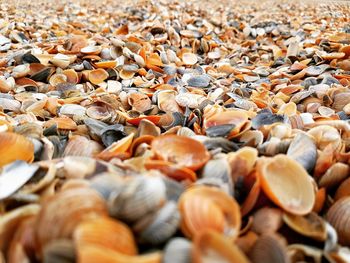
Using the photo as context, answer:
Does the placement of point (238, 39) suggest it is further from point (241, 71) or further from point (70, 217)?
point (70, 217)

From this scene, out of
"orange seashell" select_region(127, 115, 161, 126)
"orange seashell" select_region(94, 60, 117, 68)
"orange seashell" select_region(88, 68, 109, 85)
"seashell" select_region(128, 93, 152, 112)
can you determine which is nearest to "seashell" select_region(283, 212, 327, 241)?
"orange seashell" select_region(127, 115, 161, 126)

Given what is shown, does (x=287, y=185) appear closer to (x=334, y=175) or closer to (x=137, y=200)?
(x=334, y=175)

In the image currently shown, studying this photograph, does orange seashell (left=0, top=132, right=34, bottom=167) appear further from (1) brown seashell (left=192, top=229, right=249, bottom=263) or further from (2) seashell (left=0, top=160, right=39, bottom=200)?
(1) brown seashell (left=192, top=229, right=249, bottom=263)

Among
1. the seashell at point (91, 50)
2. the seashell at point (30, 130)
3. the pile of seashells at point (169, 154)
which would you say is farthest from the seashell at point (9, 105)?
the seashell at point (91, 50)

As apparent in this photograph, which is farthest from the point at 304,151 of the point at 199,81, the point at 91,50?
the point at 91,50

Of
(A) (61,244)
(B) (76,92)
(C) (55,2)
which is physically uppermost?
(A) (61,244)

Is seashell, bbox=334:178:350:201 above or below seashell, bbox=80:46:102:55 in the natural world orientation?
above

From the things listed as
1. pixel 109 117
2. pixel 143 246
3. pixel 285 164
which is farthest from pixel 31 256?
pixel 109 117
